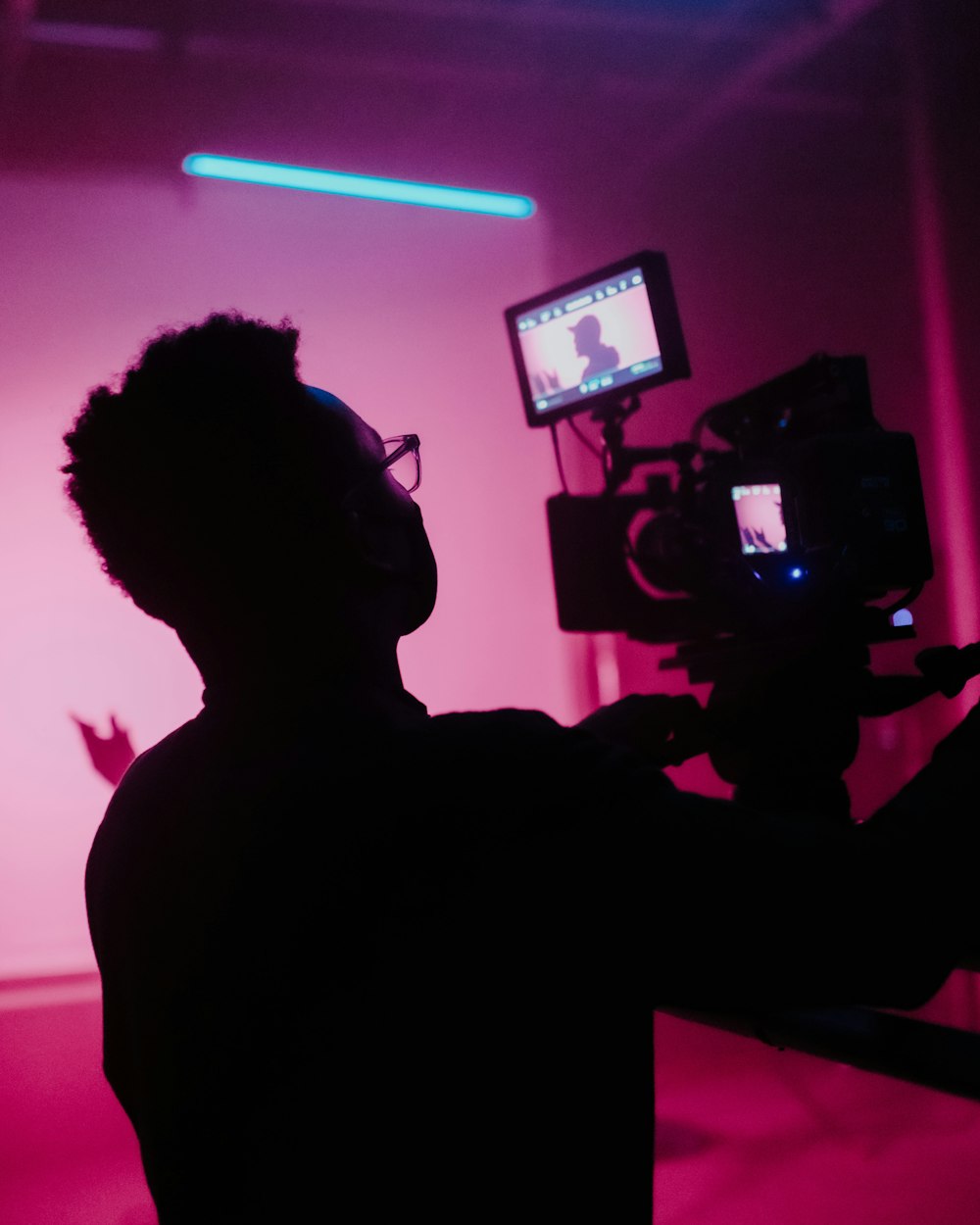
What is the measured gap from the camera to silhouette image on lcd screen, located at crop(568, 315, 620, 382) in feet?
5.94

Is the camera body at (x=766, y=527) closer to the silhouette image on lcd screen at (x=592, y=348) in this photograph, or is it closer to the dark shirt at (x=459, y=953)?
the silhouette image on lcd screen at (x=592, y=348)

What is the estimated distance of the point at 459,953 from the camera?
64 cm

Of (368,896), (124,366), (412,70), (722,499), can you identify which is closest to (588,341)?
(722,499)

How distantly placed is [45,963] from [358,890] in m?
2.32

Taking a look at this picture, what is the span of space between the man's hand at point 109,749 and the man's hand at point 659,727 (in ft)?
6.33

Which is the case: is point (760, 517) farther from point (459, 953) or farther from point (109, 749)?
point (109, 749)

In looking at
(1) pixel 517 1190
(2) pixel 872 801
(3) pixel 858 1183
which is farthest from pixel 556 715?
(1) pixel 517 1190

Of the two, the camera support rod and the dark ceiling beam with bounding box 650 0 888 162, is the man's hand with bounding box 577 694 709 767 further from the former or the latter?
the dark ceiling beam with bounding box 650 0 888 162

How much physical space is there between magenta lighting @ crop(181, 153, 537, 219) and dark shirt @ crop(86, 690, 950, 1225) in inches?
80.9

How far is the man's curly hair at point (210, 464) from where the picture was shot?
719 millimetres

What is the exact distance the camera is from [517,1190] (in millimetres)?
653

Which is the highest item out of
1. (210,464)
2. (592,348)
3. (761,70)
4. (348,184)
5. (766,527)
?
(761,70)

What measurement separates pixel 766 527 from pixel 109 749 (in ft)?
6.02

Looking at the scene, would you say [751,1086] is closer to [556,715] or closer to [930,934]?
[556,715]
